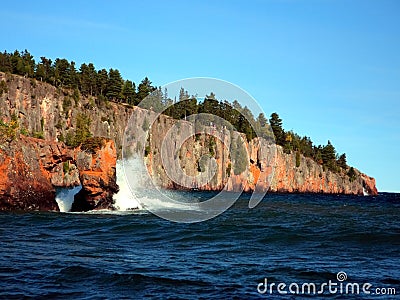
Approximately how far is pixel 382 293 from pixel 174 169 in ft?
406

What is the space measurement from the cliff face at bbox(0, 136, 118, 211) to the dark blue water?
125 inches

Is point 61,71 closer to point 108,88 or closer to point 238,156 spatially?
point 108,88

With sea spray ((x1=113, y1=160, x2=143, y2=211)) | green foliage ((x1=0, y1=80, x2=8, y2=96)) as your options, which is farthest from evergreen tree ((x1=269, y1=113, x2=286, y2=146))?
sea spray ((x1=113, y1=160, x2=143, y2=211))

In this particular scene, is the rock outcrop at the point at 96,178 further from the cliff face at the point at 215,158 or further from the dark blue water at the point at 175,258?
the cliff face at the point at 215,158

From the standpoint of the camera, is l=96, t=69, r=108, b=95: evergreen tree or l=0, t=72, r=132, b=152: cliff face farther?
l=96, t=69, r=108, b=95: evergreen tree

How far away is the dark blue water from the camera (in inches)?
541

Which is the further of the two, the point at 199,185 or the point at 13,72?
the point at 199,185

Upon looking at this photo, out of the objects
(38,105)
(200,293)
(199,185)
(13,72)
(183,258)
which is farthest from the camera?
(199,185)

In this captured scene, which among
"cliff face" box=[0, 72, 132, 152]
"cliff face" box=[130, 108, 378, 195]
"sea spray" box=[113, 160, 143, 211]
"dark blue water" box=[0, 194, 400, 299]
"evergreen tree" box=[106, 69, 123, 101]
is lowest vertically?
"dark blue water" box=[0, 194, 400, 299]

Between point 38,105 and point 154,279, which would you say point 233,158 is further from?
point 154,279

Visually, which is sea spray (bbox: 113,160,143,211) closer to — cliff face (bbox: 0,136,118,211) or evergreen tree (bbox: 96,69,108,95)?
cliff face (bbox: 0,136,118,211)

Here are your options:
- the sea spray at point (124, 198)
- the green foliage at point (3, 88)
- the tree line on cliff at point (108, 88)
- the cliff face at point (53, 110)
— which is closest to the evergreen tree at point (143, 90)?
the tree line on cliff at point (108, 88)

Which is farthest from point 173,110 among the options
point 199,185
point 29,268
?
point 29,268

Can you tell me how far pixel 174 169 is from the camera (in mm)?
137000
